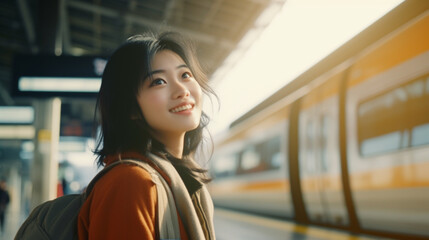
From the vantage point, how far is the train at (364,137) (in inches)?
171

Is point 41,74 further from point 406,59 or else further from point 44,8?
point 406,59

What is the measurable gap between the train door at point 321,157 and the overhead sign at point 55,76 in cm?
300

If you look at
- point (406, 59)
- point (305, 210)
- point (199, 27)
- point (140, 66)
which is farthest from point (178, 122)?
point (199, 27)

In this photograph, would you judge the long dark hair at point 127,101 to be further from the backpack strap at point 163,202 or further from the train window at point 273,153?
the train window at point 273,153

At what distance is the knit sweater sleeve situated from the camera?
0.98m

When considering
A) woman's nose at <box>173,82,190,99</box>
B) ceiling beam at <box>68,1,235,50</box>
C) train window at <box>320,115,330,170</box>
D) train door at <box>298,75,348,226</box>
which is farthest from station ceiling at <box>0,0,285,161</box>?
woman's nose at <box>173,82,190,99</box>

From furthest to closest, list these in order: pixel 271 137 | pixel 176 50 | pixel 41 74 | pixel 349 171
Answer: pixel 271 137
pixel 41 74
pixel 349 171
pixel 176 50

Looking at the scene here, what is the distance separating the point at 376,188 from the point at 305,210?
2.50m

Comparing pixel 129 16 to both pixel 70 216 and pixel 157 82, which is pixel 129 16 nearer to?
pixel 157 82

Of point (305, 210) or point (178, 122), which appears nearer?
point (178, 122)

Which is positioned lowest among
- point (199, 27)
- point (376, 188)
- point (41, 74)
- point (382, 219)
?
point (382, 219)

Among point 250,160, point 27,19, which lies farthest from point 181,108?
point 27,19

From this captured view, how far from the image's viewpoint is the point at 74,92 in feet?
21.4

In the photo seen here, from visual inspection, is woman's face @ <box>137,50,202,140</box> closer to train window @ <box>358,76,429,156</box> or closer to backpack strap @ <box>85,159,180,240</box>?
backpack strap @ <box>85,159,180,240</box>
